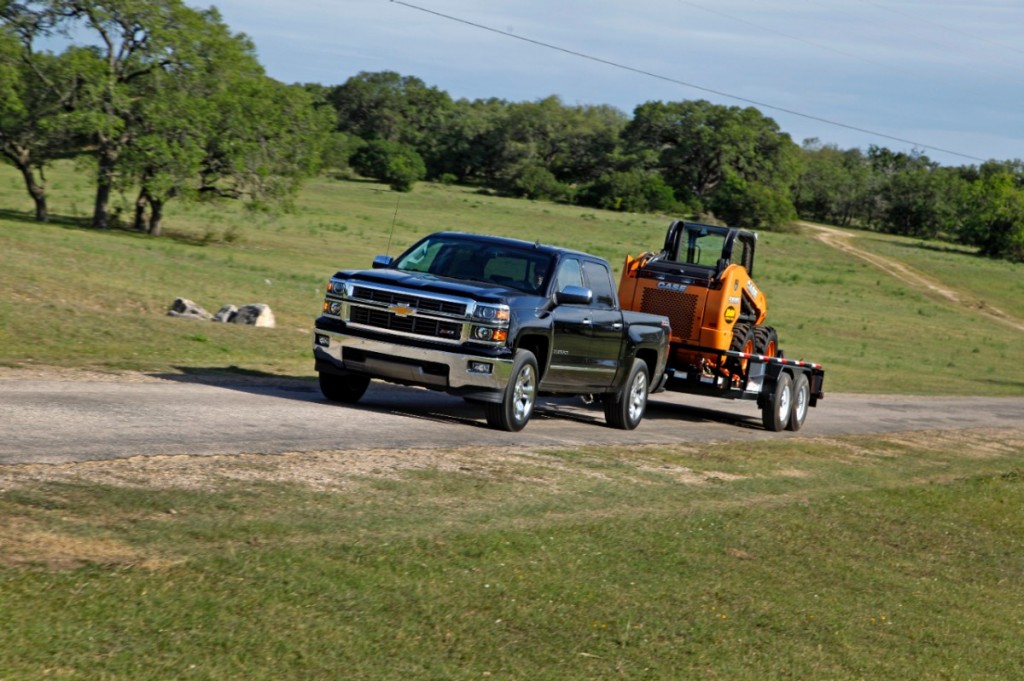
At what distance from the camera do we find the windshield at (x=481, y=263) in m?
14.0

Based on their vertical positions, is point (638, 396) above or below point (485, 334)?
below

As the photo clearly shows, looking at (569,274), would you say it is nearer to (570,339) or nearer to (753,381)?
(570,339)

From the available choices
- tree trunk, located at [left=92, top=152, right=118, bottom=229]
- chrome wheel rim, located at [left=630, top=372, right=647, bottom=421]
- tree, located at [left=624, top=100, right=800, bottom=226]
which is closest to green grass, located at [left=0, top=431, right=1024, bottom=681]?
chrome wheel rim, located at [left=630, top=372, right=647, bottom=421]

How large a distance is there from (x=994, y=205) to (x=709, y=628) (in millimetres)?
111797

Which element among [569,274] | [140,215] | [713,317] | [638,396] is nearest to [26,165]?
[140,215]

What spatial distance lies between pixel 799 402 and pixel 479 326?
8241 millimetres

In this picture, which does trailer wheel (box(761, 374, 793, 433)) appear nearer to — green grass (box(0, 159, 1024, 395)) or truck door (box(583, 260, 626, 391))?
truck door (box(583, 260, 626, 391))

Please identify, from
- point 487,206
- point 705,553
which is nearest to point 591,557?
point 705,553

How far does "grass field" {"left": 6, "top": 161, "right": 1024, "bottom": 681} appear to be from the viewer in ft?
19.6

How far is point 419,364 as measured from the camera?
1295 cm

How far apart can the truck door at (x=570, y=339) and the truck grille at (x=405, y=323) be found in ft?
4.72

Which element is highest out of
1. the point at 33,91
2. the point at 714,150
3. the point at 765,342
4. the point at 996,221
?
the point at 714,150

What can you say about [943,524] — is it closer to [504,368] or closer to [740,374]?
[504,368]

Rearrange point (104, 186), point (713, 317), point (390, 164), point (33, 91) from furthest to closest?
point (390, 164)
point (104, 186)
point (33, 91)
point (713, 317)
